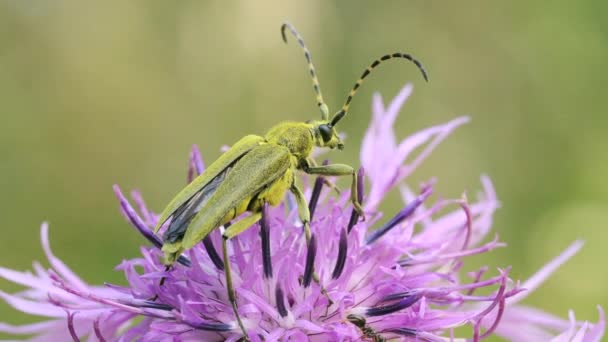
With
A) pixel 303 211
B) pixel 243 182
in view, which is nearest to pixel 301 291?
pixel 303 211

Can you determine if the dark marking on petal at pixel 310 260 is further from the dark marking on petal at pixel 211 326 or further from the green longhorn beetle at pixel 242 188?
the dark marking on petal at pixel 211 326

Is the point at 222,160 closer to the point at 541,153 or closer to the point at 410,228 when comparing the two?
the point at 410,228

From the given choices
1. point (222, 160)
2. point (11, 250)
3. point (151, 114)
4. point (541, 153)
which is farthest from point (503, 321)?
point (151, 114)

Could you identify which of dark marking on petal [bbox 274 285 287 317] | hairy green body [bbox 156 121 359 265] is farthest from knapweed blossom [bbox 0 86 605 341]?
hairy green body [bbox 156 121 359 265]

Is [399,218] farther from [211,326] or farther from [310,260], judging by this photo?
[211,326]

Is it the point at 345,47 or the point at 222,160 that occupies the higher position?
A: the point at 345,47
